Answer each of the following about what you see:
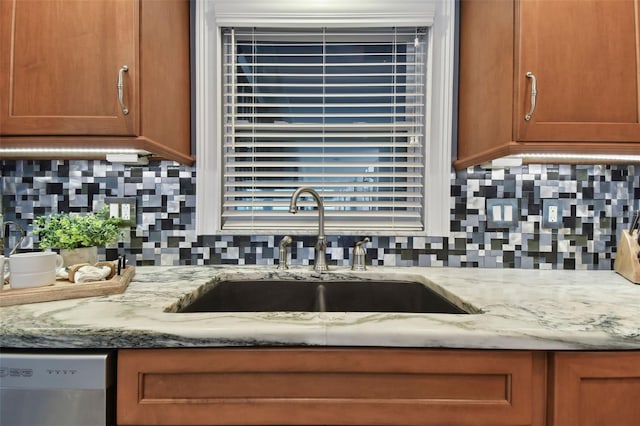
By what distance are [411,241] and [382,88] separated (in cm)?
71

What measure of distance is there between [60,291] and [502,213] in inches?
65.0

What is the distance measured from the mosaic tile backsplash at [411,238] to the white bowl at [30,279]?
51 centimetres

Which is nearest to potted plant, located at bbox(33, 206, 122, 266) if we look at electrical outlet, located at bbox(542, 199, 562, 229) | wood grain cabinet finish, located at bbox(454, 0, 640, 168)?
wood grain cabinet finish, located at bbox(454, 0, 640, 168)

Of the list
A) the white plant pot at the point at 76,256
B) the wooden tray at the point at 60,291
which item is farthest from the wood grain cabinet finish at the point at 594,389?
the white plant pot at the point at 76,256

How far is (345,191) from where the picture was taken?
5.52 ft

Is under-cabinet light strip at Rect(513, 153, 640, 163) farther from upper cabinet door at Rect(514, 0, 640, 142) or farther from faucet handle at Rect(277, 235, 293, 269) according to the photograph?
faucet handle at Rect(277, 235, 293, 269)

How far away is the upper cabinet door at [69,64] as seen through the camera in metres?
1.18

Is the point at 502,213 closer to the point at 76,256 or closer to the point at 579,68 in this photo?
the point at 579,68

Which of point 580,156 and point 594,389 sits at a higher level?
point 580,156

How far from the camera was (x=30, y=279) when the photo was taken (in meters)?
1.08

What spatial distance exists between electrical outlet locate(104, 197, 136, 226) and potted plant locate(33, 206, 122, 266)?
217mm

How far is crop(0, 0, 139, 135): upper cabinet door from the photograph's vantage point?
3.88 feet

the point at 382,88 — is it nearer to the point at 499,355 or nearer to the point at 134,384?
the point at 499,355

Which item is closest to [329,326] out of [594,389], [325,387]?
[325,387]
